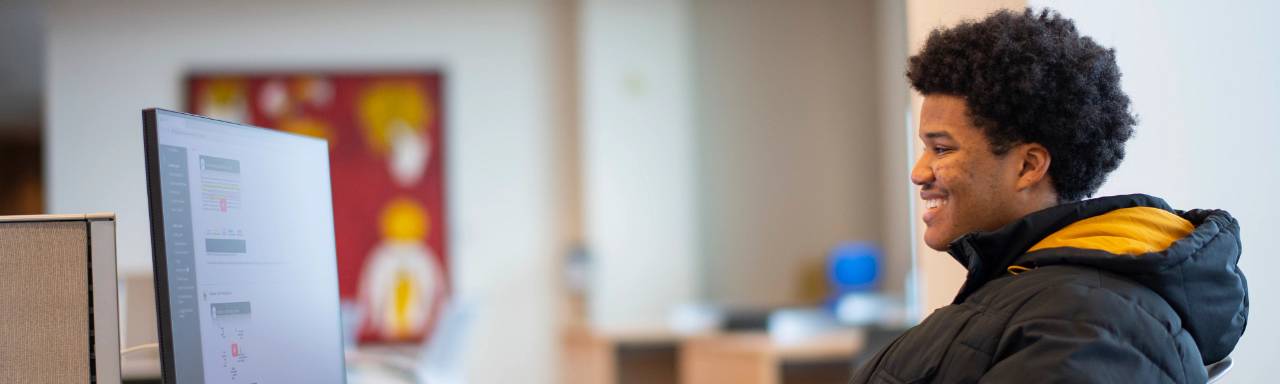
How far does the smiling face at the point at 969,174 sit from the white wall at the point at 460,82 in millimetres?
5655

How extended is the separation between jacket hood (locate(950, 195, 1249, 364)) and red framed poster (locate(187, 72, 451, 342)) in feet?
18.9

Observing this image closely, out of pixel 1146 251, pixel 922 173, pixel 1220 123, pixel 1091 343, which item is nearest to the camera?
pixel 1091 343

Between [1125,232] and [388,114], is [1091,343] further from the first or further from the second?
[388,114]

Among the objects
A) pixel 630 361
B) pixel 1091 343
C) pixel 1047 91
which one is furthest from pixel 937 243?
pixel 630 361

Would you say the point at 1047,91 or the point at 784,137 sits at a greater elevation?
the point at 784,137

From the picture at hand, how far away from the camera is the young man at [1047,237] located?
1240 mm

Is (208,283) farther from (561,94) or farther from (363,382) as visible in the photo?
(561,94)

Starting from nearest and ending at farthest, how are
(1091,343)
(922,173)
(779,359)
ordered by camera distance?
(1091,343) < (922,173) < (779,359)

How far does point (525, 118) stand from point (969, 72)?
5766mm

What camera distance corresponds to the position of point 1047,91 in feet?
4.63

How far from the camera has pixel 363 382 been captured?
3.60 metres

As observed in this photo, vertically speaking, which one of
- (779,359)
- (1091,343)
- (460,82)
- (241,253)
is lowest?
(779,359)

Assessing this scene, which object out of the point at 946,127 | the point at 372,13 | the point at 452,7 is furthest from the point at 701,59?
the point at 946,127

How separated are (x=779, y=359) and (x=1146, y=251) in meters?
3.36
